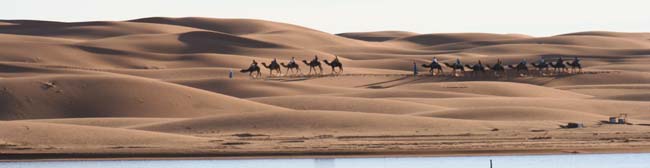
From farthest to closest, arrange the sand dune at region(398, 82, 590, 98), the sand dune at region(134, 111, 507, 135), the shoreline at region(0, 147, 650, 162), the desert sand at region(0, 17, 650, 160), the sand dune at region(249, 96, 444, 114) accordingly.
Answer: the sand dune at region(398, 82, 590, 98)
the sand dune at region(249, 96, 444, 114)
the sand dune at region(134, 111, 507, 135)
the desert sand at region(0, 17, 650, 160)
the shoreline at region(0, 147, 650, 162)

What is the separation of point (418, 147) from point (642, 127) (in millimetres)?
9503

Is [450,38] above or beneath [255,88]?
beneath

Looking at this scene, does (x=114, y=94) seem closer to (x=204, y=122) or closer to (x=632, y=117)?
(x=204, y=122)

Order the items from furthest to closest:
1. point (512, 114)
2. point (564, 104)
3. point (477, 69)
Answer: point (477, 69) → point (564, 104) → point (512, 114)

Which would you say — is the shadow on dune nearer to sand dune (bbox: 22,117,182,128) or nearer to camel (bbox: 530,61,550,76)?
camel (bbox: 530,61,550,76)

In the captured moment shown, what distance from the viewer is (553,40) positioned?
140 m

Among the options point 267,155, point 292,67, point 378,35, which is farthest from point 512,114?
point 378,35

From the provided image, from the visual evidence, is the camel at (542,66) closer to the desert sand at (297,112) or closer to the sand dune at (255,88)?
the desert sand at (297,112)

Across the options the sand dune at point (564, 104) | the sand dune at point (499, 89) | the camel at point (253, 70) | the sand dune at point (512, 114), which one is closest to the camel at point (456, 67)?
the sand dune at point (499, 89)

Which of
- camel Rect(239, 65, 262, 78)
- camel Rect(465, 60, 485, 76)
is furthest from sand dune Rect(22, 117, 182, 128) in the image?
camel Rect(465, 60, 485, 76)

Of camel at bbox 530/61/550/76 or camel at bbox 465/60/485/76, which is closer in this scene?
camel at bbox 465/60/485/76

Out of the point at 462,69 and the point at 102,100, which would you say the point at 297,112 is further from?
the point at 462,69

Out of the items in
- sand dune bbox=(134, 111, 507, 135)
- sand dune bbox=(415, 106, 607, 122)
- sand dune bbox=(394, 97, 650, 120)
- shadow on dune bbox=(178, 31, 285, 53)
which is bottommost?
shadow on dune bbox=(178, 31, 285, 53)

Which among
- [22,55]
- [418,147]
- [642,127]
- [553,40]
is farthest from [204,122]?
[553,40]
